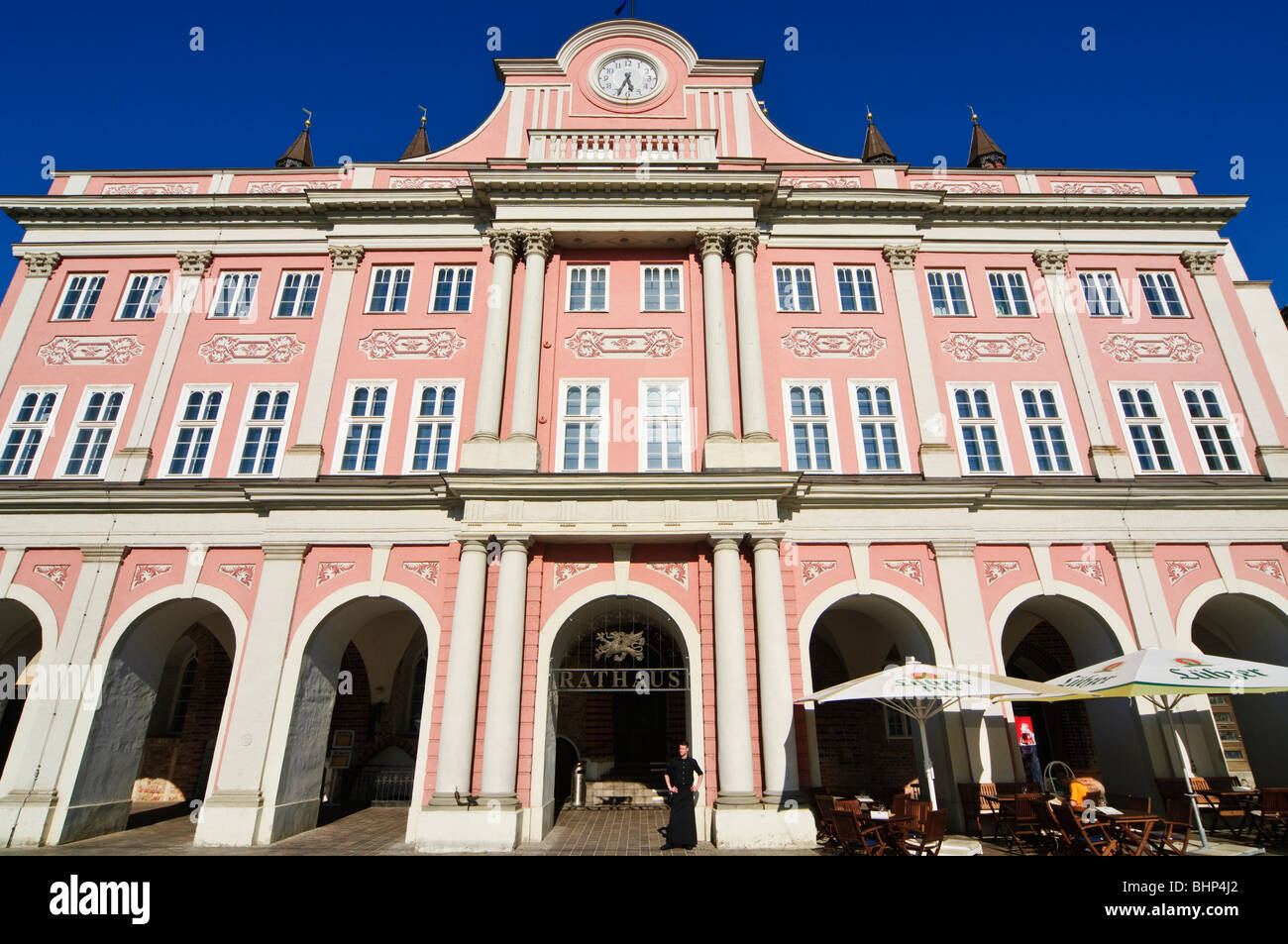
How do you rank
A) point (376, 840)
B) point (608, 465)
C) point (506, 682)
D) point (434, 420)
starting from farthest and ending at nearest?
point (434, 420) → point (608, 465) → point (506, 682) → point (376, 840)

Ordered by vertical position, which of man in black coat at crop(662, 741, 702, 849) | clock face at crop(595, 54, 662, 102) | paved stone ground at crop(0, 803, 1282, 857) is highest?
clock face at crop(595, 54, 662, 102)

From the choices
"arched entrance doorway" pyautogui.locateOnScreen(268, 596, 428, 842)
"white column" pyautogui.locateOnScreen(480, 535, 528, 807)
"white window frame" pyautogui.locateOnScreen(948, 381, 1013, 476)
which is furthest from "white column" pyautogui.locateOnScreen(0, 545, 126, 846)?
"white window frame" pyautogui.locateOnScreen(948, 381, 1013, 476)

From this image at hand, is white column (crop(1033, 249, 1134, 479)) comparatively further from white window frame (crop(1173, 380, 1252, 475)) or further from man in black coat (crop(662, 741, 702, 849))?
man in black coat (crop(662, 741, 702, 849))

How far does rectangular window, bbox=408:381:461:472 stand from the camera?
53.1 feet

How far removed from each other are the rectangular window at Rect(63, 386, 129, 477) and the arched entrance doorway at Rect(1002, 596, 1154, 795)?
2260cm

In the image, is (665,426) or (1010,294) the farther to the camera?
(1010,294)

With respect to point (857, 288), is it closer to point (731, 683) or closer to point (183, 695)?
point (731, 683)

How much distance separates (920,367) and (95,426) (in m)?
20.8

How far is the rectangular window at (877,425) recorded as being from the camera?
16375 mm

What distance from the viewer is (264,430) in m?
16.8

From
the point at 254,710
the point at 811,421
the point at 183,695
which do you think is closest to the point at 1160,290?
the point at 811,421

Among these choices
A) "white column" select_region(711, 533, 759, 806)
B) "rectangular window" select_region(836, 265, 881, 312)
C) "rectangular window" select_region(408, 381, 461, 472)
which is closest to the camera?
"white column" select_region(711, 533, 759, 806)

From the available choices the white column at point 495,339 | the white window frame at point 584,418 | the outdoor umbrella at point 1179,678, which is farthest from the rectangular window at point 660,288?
the outdoor umbrella at point 1179,678

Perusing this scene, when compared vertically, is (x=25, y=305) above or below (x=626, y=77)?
below
